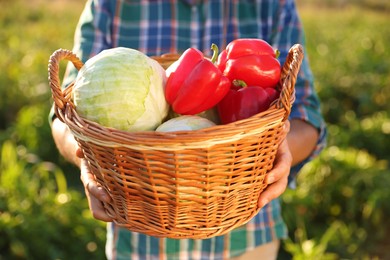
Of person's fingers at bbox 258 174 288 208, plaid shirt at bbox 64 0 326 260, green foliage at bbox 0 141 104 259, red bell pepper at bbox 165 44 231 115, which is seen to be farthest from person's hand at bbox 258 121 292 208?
green foliage at bbox 0 141 104 259

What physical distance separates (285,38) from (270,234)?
0.71 meters

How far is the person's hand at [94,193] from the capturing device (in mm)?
1445

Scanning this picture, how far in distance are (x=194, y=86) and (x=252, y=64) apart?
0.60 ft

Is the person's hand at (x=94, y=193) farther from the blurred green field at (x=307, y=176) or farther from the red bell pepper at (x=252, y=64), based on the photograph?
the blurred green field at (x=307, y=176)

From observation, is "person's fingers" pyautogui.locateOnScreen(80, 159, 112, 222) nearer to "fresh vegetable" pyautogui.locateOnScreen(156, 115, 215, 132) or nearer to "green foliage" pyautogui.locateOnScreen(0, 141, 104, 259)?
"fresh vegetable" pyautogui.locateOnScreen(156, 115, 215, 132)

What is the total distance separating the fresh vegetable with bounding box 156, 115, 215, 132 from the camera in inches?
51.0

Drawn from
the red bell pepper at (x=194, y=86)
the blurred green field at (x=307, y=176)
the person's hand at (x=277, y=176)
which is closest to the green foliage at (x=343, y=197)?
the blurred green field at (x=307, y=176)

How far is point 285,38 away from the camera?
1.95 meters

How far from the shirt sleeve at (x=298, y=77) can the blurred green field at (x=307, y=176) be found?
47.1 inches

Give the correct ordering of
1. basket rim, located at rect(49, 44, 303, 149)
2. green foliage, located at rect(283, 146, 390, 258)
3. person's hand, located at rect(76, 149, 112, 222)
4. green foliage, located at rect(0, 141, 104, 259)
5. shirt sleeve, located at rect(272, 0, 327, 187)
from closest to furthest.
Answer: basket rim, located at rect(49, 44, 303, 149)
person's hand, located at rect(76, 149, 112, 222)
shirt sleeve, located at rect(272, 0, 327, 187)
green foliage, located at rect(0, 141, 104, 259)
green foliage, located at rect(283, 146, 390, 258)

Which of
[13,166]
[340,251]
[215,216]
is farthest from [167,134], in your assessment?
[340,251]

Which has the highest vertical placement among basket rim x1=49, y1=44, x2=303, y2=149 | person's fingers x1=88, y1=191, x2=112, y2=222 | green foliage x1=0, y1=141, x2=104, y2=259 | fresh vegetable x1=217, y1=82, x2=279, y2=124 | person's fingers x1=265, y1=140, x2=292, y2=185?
basket rim x1=49, y1=44, x2=303, y2=149

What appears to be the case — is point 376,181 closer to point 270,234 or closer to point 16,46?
point 270,234

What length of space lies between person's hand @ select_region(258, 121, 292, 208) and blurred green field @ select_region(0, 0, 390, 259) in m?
1.54
